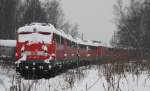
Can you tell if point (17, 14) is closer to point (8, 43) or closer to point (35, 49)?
point (8, 43)

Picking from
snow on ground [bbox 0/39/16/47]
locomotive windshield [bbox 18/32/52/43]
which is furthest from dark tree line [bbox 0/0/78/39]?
locomotive windshield [bbox 18/32/52/43]

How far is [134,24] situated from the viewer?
52.4 m

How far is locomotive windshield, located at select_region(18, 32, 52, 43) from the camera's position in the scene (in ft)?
65.7

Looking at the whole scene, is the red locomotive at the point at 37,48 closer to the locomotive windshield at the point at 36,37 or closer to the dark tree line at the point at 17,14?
the locomotive windshield at the point at 36,37

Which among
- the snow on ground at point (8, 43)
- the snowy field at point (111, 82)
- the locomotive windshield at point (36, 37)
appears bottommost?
the snowy field at point (111, 82)

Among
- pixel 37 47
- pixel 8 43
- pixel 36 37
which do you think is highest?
pixel 36 37

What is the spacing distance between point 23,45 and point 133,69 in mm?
9468

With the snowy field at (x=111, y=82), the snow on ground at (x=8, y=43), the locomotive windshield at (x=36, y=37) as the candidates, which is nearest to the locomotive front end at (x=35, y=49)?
the locomotive windshield at (x=36, y=37)

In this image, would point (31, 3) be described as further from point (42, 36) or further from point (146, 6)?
point (42, 36)

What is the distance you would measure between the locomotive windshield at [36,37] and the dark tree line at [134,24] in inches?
1094

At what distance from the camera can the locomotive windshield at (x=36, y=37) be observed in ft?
65.7

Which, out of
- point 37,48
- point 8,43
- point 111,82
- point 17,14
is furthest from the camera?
point 17,14

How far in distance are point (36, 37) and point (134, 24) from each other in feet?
111

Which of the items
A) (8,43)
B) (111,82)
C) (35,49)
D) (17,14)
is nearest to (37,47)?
(35,49)
